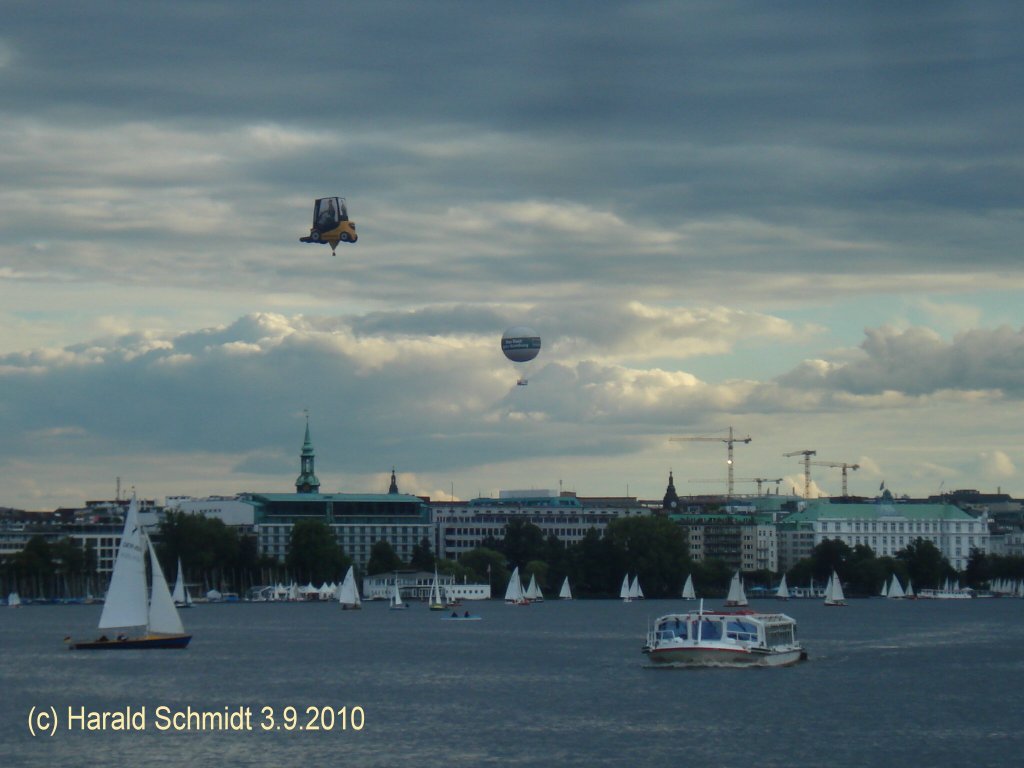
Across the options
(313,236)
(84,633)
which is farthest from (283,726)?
(84,633)

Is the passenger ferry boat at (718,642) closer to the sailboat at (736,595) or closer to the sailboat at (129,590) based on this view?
the sailboat at (129,590)

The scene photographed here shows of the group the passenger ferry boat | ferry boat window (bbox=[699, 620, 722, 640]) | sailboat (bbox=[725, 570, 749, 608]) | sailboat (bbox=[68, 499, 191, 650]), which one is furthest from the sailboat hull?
sailboat (bbox=[725, 570, 749, 608])

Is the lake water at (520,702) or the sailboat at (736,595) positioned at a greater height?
the sailboat at (736,595)

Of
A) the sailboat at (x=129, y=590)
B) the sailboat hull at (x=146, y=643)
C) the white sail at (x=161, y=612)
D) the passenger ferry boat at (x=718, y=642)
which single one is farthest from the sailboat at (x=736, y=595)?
the sailboat at (x=129, y=590)

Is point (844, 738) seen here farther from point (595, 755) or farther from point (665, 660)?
point (665, 660)

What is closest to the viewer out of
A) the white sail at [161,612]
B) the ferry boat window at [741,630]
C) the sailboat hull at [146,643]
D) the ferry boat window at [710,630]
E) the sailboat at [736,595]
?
the ferry boat window at [710,630]

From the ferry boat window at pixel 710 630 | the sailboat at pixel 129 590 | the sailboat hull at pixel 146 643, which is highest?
the sailboat at pixel 129 590
